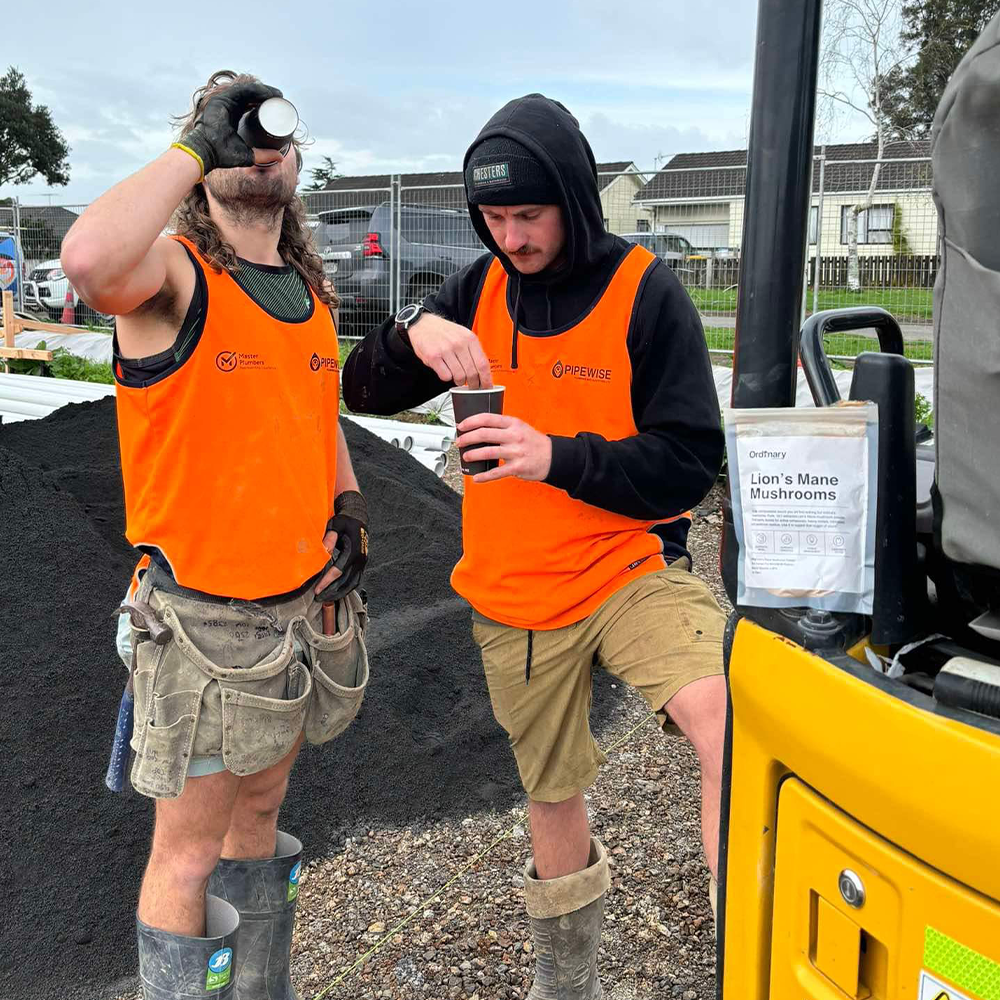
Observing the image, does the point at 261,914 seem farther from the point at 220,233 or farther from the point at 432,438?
the point at 432,438

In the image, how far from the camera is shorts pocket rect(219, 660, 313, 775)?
2193 millimetres

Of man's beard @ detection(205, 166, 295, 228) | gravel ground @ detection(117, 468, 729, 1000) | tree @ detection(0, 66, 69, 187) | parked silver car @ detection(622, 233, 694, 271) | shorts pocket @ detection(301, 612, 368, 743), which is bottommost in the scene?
gravel ground @ detection(117, 468, 729, 1000)

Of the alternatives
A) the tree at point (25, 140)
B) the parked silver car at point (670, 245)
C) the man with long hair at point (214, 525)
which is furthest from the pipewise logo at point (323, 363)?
the tree at point (25, 140)

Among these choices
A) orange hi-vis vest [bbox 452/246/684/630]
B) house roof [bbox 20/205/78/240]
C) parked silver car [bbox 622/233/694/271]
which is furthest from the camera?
house roof [bbox 20/205/78/240]

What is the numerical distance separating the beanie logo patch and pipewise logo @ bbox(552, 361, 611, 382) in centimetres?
43

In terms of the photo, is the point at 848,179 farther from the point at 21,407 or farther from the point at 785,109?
the point at 785,109

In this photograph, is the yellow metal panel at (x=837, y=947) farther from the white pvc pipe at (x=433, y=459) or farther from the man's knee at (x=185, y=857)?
the white pvc pipe at (x=433, y=459)

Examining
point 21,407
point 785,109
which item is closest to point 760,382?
point 785,109

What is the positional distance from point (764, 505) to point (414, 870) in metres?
2.50

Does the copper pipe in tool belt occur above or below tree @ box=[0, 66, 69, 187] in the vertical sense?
below

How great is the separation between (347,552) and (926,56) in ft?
28.8

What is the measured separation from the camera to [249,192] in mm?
2371

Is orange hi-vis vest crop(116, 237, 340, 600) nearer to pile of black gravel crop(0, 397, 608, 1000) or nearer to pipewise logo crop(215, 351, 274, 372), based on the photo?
pipewise logo crop(215, 351, 274, 372)

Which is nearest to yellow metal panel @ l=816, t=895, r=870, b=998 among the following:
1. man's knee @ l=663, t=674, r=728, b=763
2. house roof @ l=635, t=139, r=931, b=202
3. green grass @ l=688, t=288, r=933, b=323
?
man's knee @ l=663, t=674, r=728, b=763
